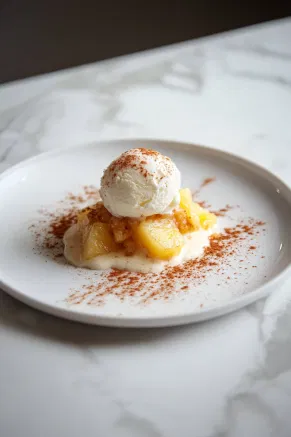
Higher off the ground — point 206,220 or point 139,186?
point 139,186

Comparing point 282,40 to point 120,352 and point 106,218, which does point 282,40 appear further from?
point 120,352

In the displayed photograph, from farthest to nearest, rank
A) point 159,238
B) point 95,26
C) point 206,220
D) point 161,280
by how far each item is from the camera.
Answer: point 95,26 → point 206,220 → point 159,238 → point 161,280

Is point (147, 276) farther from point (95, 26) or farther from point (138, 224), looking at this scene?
point (95, 26)

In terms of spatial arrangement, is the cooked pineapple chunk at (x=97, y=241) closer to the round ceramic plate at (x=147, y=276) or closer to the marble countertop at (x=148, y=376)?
the round ceramic plate at (x=147, y=276)

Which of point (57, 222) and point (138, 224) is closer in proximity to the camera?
point (138, 224)

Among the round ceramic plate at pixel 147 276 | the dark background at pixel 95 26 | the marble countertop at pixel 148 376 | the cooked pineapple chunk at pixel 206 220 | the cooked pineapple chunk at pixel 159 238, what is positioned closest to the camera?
the marble countertop at pixel 148 376

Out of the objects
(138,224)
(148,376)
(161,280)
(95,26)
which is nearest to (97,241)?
(138,224)

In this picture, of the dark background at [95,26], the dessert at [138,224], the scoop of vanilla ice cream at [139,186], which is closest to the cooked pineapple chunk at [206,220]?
the dessert at [138,224]

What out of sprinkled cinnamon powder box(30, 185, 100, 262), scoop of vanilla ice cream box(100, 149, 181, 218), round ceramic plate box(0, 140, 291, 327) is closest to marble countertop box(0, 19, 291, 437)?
round ceramic plate box(0, 140, 291, 327)
